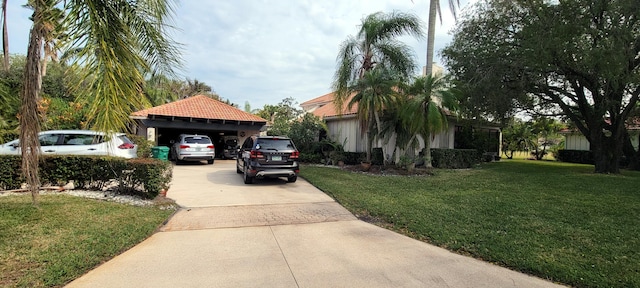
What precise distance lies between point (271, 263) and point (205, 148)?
13.0m

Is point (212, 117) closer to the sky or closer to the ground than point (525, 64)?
closer to the ground

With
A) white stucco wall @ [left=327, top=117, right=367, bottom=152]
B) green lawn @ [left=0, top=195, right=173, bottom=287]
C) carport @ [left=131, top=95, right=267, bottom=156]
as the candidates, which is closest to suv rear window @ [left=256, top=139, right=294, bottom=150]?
green lawn @ [left=0, top=195, right=173, bottom=287]

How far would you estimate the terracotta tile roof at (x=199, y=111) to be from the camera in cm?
1746

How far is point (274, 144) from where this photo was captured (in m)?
9.81

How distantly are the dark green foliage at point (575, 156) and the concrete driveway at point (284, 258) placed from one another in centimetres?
2654

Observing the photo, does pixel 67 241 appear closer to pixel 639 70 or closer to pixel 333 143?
pixel 333 143

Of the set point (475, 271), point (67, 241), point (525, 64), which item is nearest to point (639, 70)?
point (525, 64)

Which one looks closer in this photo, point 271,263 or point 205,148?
point 271,263

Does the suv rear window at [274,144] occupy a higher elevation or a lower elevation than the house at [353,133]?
lower

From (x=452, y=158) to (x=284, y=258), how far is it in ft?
46.9

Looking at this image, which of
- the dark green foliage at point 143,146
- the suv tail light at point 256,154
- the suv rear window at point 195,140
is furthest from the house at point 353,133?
the dark green foliage at point 143,146

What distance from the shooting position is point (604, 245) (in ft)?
15.0

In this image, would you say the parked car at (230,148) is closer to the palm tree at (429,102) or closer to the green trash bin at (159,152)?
the green trash bin at (159,152)

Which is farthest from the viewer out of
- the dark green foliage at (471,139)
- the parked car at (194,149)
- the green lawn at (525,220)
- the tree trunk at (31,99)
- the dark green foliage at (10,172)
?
the dark green foliage at (471,139)
